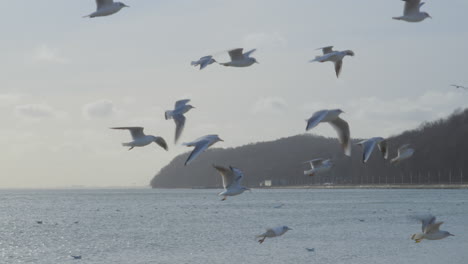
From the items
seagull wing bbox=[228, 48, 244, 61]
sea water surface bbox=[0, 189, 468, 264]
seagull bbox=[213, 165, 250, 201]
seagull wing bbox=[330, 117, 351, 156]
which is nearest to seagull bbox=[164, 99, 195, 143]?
seagull wing bbox=[228, 48, 244, 61]

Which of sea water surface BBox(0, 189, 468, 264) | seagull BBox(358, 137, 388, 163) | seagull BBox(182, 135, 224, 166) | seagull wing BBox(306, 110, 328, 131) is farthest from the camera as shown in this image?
sea water surface BBox(0, 189, 468, 264)

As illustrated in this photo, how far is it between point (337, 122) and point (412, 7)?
Result: 10.4 feet

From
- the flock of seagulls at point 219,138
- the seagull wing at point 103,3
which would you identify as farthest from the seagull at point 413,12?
the seagull wing at point 103,3

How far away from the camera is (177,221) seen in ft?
231

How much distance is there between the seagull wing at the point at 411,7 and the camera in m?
15.6

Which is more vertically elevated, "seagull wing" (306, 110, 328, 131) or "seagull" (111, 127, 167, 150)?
"seagull wing" (306, 110, 328, 131)

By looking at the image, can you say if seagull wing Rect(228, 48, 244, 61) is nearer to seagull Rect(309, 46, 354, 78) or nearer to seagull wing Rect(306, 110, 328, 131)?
seagull Rect(309, 46, 354, 78)

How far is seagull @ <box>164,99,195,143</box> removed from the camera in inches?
524

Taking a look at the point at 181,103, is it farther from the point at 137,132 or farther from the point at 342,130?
the point at 342,130

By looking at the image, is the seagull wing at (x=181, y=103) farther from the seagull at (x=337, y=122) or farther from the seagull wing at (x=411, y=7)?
the seagull wing at (x=411, y=7)

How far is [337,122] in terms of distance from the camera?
47.0 feet

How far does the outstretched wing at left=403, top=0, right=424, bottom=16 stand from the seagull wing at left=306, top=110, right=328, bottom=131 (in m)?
3.90

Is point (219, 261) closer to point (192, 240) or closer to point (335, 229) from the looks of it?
point (192, 240)

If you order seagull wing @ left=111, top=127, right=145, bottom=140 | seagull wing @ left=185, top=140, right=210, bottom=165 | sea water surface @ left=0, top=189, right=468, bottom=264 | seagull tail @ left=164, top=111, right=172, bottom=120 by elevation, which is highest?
seagull tail @ left=164, top=111, right=172, bottom=120
